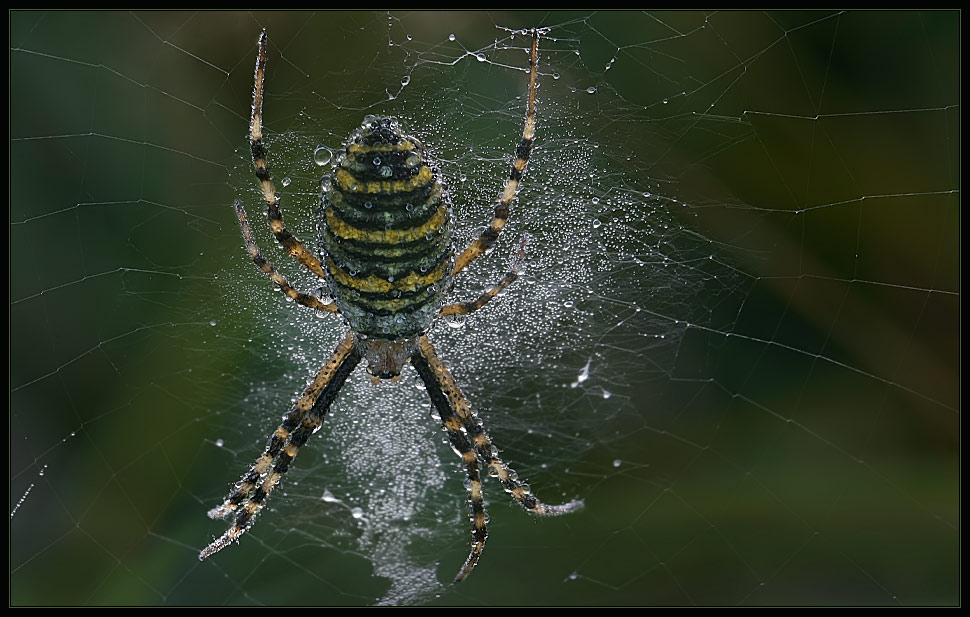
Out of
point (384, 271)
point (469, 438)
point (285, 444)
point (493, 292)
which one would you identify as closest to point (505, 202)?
point (493, 292)

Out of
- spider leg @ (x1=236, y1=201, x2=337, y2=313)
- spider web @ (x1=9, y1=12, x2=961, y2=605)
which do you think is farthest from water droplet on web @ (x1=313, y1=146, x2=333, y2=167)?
spider leg @ (x1=236, y1=201, x2=337, y2=313)

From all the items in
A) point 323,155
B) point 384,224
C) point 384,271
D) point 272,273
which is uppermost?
point 323,155

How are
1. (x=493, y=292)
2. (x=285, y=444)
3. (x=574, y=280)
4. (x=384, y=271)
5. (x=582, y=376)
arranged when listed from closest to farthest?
(x=384, y=271)
(x=493, y=292)
(x=285, y=444)
(x=574, y=280)
(x=582, y=376)

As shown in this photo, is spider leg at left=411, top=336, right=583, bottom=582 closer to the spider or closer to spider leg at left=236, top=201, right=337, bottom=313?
the spider

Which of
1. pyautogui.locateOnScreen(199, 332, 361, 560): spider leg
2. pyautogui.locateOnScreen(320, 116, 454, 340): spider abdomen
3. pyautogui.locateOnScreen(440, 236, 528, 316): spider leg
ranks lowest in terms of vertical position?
pyautogui.locateOnScreen(199, 332, 361, 560): spider leg

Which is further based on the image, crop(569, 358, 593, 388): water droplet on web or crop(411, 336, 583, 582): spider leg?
crop(569, 358, 593, 388): water droplet on web

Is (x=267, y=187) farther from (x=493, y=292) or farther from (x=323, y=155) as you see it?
(x=493, y=292)
